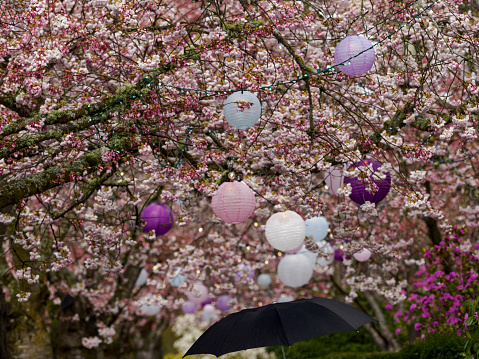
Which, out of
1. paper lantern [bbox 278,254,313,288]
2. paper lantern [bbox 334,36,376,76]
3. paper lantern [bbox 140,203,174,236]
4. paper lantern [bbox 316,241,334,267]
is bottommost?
paper lantern [bbox 278,254,313,288]

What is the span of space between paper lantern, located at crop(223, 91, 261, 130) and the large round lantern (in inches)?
34.3

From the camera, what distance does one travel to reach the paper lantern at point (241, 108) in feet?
19.0

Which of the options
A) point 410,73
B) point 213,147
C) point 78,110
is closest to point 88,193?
point 78,110

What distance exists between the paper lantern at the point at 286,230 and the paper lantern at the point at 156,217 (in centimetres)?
186

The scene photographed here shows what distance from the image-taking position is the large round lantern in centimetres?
634

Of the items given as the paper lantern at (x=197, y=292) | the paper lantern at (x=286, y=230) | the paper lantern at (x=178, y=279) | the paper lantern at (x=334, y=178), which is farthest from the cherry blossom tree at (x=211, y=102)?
the paper lantern at (x=197, y=292)

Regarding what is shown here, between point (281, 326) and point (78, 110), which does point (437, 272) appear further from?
point (78, 110)

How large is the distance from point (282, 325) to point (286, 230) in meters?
1.59

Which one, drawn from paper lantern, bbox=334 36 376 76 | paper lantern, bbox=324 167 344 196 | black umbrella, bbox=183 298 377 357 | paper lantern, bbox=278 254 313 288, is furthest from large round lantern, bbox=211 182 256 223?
paper lantern, bbox=278 254 313 288

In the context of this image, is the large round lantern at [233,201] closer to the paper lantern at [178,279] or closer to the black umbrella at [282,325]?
the black umbrella at [282,325]

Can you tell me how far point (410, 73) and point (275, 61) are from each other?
6.20 feet

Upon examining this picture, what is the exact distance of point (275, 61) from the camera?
6.68 metres

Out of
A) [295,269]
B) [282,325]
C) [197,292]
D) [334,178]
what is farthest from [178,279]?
[282,325]

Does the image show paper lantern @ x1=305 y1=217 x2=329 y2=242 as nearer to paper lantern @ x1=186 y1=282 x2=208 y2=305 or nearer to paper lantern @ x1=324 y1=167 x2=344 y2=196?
paper lantern @ x1=324 y1=167 x2=344 y2=196
